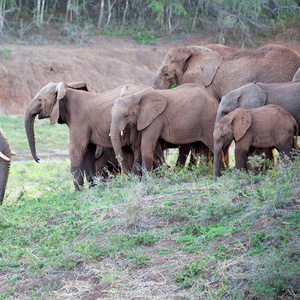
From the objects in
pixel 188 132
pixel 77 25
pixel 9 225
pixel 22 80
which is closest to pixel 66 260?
pixel 9 225

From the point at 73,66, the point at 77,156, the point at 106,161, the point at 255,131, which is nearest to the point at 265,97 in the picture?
the point at 255,131

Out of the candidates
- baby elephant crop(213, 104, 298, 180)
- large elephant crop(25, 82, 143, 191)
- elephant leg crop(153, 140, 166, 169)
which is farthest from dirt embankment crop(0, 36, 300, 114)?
baby elephant crop(213, 104, 298, 180)

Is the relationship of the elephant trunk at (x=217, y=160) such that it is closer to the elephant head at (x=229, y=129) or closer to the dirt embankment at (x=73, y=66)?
the elephant head at (x=229, y=129)

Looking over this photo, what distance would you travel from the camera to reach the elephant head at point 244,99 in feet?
25.3

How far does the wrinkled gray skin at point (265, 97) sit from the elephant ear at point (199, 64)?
4.98ft

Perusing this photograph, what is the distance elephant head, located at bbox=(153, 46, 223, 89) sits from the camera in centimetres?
945

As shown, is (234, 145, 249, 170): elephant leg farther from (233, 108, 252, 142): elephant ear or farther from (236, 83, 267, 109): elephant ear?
(236, 83, 267, 109): elephant ear

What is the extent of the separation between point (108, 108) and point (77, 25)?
1790cm

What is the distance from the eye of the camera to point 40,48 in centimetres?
2339

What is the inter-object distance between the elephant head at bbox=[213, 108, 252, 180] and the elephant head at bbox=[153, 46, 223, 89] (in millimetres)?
2250

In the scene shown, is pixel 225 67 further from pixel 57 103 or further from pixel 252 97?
pixel 57 103

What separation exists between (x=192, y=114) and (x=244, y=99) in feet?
2.41

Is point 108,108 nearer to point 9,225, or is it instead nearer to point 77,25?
point 9,225

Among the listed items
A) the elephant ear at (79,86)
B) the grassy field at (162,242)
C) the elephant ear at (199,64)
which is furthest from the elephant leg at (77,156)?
the elephant ear at (199,64)
